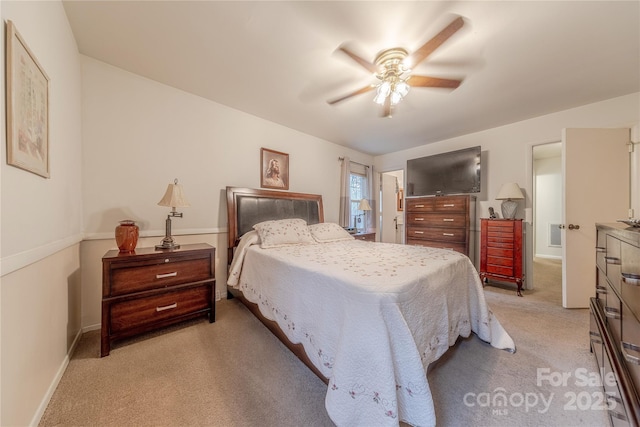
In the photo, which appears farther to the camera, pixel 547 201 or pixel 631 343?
pixel 547 201

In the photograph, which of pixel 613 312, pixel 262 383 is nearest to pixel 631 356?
pixel 613 312

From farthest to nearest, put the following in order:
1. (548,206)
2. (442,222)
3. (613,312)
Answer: (548,206) → (442,222) → (613,312)

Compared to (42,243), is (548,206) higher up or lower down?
higher up

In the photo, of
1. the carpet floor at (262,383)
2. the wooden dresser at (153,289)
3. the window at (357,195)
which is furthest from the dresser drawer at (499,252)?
the wooden dresser at (153,289)

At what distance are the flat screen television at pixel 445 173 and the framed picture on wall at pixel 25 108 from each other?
15.3 feet

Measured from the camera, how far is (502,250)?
10.7 ft

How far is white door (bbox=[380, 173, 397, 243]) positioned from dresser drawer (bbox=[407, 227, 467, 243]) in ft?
3.63

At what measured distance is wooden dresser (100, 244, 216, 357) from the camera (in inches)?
68.9

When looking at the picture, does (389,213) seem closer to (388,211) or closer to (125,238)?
(388,211)

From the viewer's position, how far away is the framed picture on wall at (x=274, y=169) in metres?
3.36

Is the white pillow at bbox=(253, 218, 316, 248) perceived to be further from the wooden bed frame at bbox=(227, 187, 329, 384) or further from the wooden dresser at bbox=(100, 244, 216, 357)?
the wooden dresser at bbox=(100, 244, 216, 357)

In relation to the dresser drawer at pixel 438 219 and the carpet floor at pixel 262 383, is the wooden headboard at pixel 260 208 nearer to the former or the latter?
the carpet floor at pixel 262 383

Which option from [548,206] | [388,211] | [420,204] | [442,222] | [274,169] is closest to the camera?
[274,169]

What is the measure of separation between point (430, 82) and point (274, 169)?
7.68 feet
